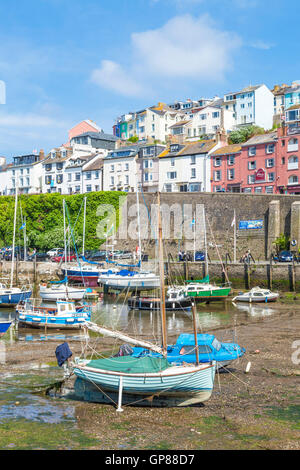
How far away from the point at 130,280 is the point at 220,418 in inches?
1078

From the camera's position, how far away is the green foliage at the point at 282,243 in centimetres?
4675

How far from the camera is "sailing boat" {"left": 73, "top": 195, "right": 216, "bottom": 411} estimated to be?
15.0 m

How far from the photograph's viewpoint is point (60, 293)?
37375mm

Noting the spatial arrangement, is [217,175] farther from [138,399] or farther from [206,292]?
[138,399]

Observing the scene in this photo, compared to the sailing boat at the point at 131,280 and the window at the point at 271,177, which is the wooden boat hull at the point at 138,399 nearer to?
the sailing boat at the point at 131,280

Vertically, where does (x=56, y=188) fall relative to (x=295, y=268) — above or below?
above

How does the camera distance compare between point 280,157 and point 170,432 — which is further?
point 280,157

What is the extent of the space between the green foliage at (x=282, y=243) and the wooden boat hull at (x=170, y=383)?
33331 mm

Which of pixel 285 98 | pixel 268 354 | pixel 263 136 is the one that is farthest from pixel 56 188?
pixel 268 354

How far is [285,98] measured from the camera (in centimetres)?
8662

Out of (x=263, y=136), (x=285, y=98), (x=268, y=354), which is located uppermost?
(x=285, y=98)
